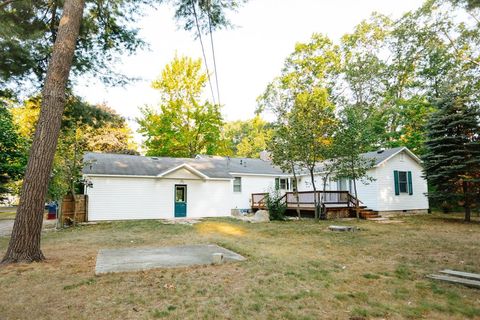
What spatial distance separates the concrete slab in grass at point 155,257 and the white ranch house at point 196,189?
909cm

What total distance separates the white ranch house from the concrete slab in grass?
29.8ft

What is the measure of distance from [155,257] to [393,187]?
15892 mm

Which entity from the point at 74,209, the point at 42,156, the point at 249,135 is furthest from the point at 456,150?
the point at 249,135

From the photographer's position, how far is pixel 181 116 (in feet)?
91.4

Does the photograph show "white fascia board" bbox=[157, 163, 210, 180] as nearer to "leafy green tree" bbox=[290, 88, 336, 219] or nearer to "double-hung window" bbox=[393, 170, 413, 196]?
"leafy green tree" bbox=[290, 88, 336, 219]

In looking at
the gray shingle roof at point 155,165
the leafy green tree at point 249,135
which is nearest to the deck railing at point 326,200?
the gray shingle roof at point 155,165

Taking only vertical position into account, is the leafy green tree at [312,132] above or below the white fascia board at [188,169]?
above

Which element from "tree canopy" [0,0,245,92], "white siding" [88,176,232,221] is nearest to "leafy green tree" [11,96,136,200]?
"tree canopy" [0,0,245,92]

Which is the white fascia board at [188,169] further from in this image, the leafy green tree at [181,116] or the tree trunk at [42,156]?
the tree trunk at [42,156]

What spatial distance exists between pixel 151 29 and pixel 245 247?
25.3 feet

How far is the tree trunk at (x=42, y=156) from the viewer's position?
5.86 metres

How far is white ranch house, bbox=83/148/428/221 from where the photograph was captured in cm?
1585

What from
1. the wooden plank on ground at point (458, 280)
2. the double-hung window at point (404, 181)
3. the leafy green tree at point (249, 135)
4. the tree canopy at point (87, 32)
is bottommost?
the wooden plank on ground at point (458, 280)

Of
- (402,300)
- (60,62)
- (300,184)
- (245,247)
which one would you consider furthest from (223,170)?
(402,300)
